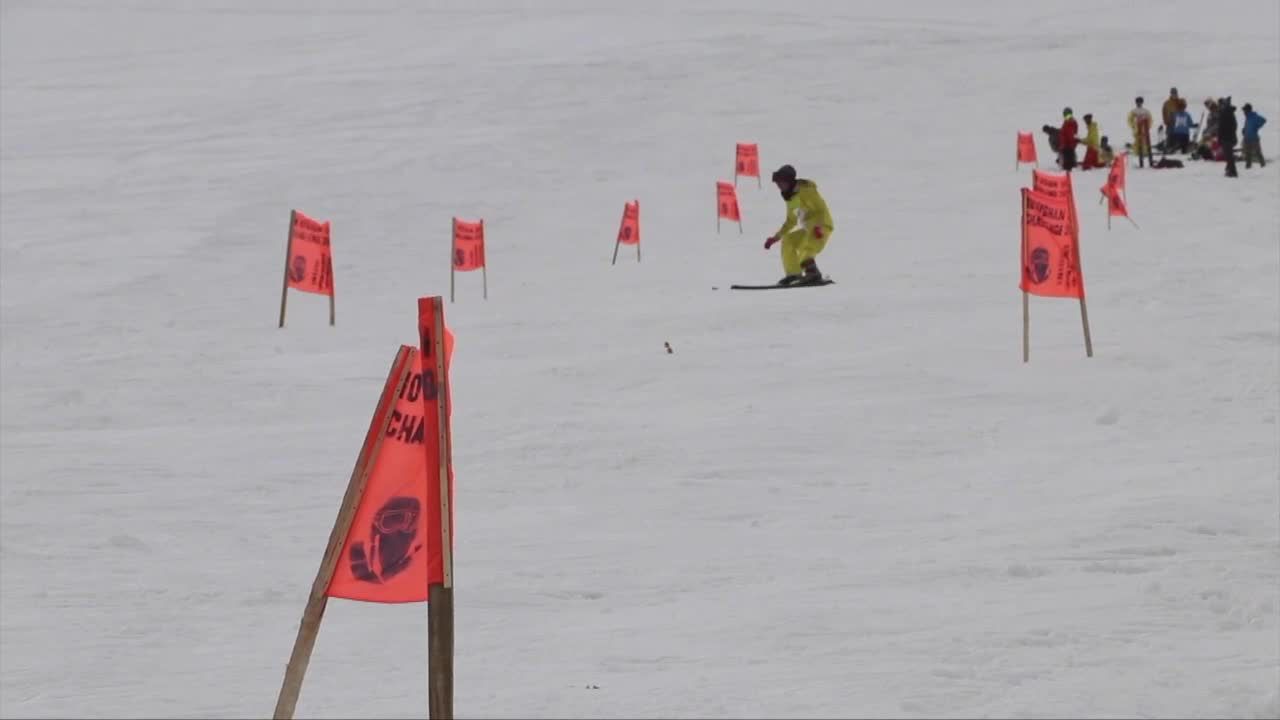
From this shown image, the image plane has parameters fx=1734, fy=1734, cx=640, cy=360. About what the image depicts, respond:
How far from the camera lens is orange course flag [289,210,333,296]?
1355cm

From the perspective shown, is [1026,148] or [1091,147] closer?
[1091,147]

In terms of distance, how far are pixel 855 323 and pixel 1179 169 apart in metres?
12.7

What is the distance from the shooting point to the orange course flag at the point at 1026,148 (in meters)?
24.0

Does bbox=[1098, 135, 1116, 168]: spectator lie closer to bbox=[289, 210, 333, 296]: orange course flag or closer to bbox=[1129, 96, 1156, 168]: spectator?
bbox=[1129, 96, 1156, 168]: spectator

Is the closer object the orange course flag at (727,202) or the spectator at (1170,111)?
the orange course flag at (727,202)

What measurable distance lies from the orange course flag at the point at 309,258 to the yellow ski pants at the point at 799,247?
12.6 feet

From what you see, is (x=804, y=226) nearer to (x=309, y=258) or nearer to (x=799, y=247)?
(x=799, y=247)

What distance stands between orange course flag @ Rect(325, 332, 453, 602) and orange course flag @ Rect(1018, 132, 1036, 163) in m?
21.2

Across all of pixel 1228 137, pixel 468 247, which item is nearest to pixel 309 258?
pixel 468 247

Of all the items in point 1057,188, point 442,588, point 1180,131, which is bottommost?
point 442,588

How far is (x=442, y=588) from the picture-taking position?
146 inches

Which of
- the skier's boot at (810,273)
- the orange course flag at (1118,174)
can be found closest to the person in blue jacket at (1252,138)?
the orange course flag at (1118,174)

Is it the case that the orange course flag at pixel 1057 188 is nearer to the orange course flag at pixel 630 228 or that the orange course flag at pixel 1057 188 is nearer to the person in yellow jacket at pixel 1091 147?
the orange course flag at pixel 630 228

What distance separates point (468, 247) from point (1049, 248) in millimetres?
6807
